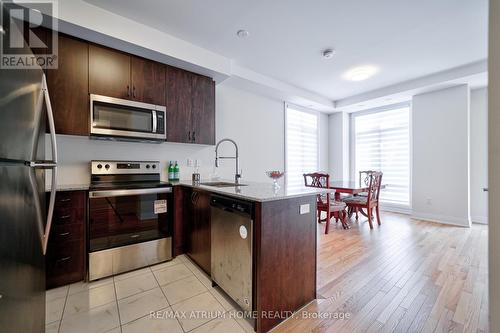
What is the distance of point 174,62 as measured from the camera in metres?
2.64

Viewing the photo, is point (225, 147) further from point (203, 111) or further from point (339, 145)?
point (339, 145)

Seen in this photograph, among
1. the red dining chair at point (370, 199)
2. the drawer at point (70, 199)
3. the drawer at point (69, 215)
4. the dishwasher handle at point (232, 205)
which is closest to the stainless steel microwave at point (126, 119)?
the drawer at point (70, 199)

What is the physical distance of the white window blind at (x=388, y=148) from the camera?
480 cm

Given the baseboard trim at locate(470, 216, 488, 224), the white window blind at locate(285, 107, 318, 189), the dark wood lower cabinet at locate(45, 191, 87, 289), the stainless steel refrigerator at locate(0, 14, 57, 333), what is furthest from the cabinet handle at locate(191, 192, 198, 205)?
the baseboard trim at locate(470, 216, 488, 224)

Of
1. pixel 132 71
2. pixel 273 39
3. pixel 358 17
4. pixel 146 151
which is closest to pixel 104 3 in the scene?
pixel 132 71

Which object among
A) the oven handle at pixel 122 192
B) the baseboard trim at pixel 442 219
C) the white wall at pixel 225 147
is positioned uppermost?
the white wall at pixel 225 147

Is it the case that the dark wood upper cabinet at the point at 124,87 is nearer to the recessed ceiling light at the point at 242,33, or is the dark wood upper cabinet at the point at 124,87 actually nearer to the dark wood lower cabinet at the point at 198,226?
the recessed ceiling light at the point at 242,33

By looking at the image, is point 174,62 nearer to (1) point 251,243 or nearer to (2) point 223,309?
(1) point 251,243

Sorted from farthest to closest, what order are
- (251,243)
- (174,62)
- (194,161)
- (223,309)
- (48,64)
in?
(194,161) → (174,62) → (48,64) → (223,309) → (251,243)

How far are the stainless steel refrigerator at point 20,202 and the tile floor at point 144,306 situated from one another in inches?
14.2

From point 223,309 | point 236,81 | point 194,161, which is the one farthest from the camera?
point 236,81

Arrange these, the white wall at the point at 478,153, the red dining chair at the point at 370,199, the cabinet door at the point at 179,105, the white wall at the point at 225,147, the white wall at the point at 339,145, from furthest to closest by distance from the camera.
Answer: the white wall at the point at 339,145 → the white wall at the point at 478,153 → the red dining chair at the point at 370,199 → the cabinet door at the point at 179,105 → the white wall at the point at 225,147

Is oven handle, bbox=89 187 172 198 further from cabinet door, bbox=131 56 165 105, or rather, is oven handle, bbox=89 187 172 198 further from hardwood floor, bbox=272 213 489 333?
hardwood floor, bbox=272 213 489 333

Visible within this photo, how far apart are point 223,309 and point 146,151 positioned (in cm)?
216
